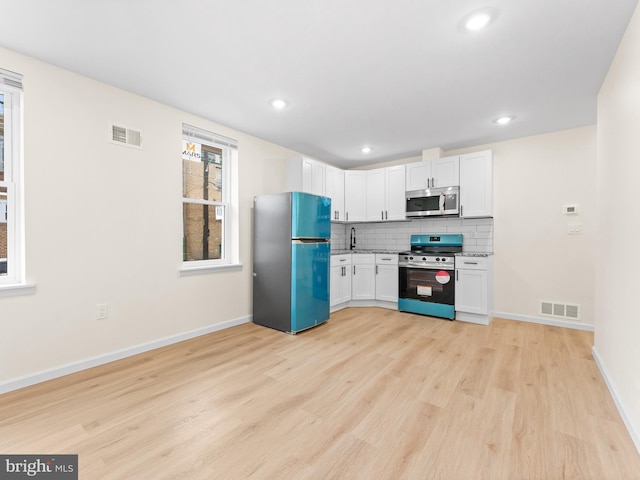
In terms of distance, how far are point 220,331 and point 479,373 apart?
274 centimetres

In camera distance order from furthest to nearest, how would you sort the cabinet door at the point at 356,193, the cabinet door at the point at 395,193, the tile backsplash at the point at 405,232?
the cabinet door at the point at 356,193, the cabinet door at the point at 395,193, the tile backsplash at the point at 405,232

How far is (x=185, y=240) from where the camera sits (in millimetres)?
3459

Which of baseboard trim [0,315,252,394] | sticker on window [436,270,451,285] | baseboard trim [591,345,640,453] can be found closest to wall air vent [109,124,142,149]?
baseboard trim [0,315,252,394]

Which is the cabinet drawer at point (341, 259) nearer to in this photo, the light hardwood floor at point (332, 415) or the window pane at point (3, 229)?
the light hardwood floor at point (332, 415)

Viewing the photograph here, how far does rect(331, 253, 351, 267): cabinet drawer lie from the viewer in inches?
177

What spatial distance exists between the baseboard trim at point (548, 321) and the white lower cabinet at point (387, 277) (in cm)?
144

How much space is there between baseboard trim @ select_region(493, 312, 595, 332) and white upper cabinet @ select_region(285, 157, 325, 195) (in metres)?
3.17

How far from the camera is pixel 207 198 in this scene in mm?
3664

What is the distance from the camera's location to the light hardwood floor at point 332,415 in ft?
4.90

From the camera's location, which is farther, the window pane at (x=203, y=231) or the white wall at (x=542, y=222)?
the white wall at (x=542, y=222)

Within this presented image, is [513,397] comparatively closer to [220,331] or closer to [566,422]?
[566,422]

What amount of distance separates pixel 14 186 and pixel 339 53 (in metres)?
2.67

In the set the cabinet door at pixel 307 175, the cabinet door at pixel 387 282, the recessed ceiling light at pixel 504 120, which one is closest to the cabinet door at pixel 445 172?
the recessed ceiling light at pixel 504 120

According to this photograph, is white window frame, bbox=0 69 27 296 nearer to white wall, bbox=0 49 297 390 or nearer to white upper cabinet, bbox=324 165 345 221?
white wall, bbox=0 49 297 390
